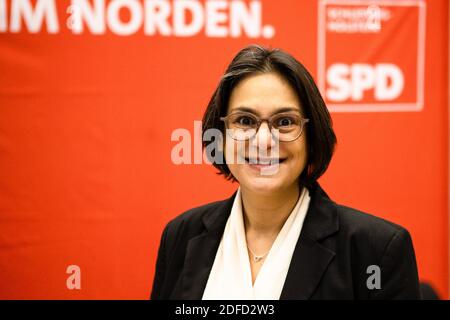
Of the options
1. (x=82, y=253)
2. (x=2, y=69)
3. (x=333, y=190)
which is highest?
(x=2, y=69)

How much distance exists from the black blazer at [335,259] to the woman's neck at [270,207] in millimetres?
54

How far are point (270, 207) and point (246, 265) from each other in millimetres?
154

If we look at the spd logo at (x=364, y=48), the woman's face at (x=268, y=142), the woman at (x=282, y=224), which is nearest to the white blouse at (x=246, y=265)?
the woman at (x=282, y=224)

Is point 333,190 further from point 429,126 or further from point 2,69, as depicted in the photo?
point 2,69

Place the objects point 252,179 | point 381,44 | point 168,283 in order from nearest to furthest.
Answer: point 252,179 → point 168,283 → point 381,44

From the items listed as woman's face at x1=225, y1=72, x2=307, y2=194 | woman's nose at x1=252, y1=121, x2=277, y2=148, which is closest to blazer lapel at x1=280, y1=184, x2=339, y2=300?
woman's face at x1=225, y1=72, x2=307, y2=194

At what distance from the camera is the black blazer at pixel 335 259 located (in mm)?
1069

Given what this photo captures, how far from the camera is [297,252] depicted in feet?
3.71

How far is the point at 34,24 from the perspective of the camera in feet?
6.36

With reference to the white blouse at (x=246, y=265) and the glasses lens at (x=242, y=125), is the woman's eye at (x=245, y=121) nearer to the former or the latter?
the glasses lens at (x=242, y=125)

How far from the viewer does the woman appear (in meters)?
1.08

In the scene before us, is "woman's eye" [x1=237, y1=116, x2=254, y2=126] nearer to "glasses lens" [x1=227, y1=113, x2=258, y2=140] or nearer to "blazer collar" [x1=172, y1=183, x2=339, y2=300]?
"glasses lens" [x1=227, y1=113, x2=258, y2=140]

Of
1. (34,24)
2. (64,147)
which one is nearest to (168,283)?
(64,147)

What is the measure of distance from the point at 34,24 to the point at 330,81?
1203mm
